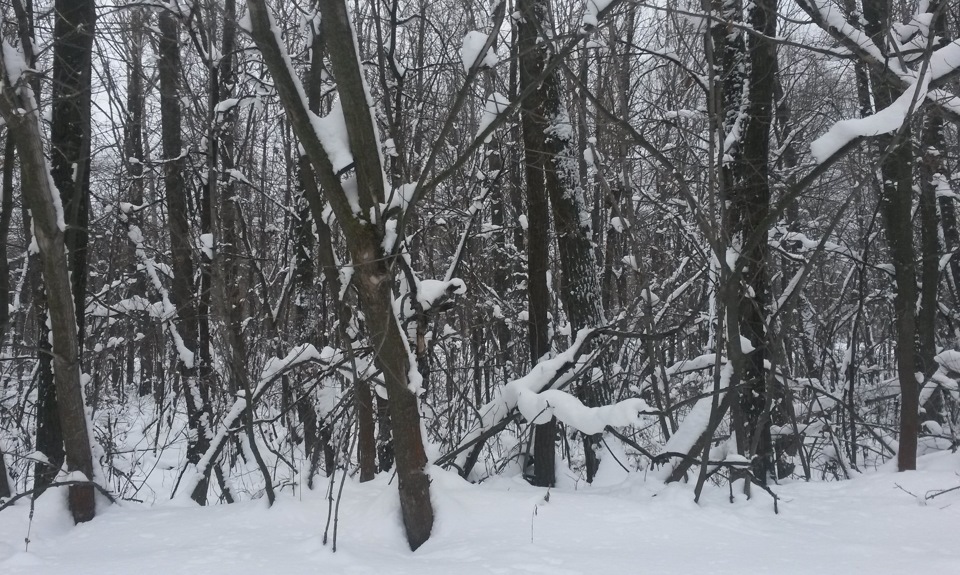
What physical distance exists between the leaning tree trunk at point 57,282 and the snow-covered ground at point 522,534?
0.25 metres

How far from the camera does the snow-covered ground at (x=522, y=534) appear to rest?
346cm

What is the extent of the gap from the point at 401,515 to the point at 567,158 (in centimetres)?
351

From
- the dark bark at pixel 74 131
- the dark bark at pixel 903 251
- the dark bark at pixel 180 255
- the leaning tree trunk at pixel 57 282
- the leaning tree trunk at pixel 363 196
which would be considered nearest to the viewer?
the leaning tree trunk at pixel 363 196

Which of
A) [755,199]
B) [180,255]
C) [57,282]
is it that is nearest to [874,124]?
[755,199]

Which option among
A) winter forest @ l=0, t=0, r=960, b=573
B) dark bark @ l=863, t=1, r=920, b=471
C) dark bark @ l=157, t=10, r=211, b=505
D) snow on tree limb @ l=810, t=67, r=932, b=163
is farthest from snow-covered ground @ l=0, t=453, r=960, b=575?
Answer: dark bark @ l=157, t=10, r=211, b=505

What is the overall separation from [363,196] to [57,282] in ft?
7.88

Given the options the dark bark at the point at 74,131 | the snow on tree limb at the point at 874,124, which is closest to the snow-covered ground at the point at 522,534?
the dark bark at the point at 74,131

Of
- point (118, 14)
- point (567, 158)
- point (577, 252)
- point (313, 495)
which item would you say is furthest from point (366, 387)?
point (118, 14)

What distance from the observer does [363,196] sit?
382 cm

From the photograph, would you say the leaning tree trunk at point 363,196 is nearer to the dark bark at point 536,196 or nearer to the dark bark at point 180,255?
the dark bark at point 536,196

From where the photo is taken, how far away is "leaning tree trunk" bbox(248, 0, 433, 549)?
3.74 metres

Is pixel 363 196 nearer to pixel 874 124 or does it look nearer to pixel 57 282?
pixel 57 282

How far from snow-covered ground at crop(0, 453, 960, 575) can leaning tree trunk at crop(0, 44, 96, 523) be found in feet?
0.84

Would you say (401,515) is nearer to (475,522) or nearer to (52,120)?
(475,522)
